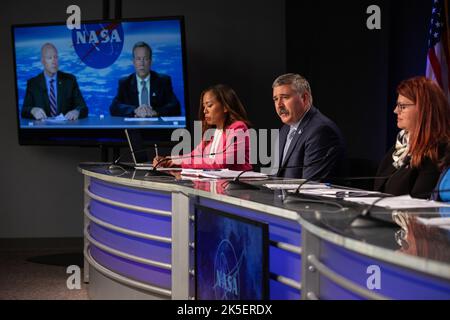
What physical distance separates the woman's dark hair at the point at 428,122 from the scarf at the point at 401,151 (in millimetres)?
164

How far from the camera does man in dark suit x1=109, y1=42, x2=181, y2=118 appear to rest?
6.17m

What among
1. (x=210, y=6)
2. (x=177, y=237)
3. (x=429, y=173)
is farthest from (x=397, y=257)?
(x=210, y=6)

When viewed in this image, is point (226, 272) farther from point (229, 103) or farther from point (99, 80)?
point (99, 80)

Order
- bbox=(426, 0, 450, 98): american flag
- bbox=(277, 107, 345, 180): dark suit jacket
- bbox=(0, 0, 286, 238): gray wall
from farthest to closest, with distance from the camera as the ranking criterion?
bbox=(0, 0, 286, 238): gray wall, bbox=(426, 0, 450, 98): american flag, bbox=(277, 107, 345, 180): dark suit jacket

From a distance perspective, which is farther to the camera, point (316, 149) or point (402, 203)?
point (316, 149)

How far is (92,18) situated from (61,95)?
2.84ft

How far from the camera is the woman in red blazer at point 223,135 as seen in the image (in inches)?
184

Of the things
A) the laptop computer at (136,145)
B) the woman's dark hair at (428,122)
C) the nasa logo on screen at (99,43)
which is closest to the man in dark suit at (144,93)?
the nasa logo on screen at (99,43)

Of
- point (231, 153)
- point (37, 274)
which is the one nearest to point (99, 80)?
point (37, 274)

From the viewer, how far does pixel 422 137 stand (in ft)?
10.8

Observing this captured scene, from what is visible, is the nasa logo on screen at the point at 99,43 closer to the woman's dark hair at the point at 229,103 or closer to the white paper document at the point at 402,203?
the woman's dark hair at the point at 229,103

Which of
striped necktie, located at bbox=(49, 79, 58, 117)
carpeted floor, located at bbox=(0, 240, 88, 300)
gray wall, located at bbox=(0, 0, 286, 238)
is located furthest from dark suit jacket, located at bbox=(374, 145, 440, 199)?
striped necktie, located at bbox=(49, 79, 58, 117)

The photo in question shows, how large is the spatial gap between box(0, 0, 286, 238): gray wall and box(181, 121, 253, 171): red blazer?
1.93 m

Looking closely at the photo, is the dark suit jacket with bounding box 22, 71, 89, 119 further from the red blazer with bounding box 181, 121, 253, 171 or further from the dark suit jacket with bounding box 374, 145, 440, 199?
the dark suit jacket with bounding box 374, 145, 440, 199
